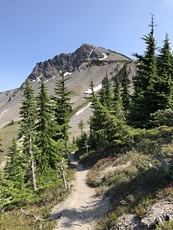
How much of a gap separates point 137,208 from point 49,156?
14294 mm

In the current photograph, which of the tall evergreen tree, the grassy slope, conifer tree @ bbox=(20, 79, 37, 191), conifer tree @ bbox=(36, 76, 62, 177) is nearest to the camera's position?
the grassy slope

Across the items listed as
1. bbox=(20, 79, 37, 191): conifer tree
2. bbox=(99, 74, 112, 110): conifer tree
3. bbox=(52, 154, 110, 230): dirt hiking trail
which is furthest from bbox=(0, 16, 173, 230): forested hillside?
bbox=(99, 74, 112, 110): conifer tree

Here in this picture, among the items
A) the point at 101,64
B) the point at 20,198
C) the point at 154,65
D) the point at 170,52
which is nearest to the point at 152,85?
the point at 154,65

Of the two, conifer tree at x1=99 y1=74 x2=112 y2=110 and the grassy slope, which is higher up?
conifer tree at x1=99 y1=74 x2=112 y2=110

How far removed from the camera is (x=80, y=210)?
1467 cm

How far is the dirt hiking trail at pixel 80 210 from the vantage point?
42.5ft

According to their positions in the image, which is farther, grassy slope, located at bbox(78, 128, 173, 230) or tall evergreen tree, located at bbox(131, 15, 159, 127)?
tall evergreen tree, located at bbox(131, 15, 159, 127)

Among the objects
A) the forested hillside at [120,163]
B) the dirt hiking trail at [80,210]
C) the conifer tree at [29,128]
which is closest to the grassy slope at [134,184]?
the forested hillside at [120,163]

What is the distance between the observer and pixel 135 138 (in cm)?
2392

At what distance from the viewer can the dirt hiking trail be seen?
13.0 metres

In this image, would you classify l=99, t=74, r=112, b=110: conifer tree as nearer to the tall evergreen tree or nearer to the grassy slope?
the tall evergreen tree

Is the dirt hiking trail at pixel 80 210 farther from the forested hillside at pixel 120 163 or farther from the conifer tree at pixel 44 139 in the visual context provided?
the conifer tree at pixel 44 139

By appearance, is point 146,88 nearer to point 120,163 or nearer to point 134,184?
point 120,163

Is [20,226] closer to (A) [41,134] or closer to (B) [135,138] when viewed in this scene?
(A) [41,134]
